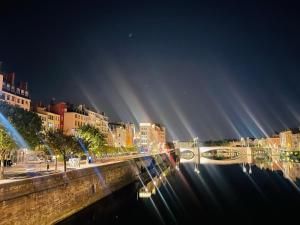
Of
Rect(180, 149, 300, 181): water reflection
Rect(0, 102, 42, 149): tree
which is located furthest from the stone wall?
Rect(180, 149, 300, 181): water reflection

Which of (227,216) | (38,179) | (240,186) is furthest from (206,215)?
(240,186)

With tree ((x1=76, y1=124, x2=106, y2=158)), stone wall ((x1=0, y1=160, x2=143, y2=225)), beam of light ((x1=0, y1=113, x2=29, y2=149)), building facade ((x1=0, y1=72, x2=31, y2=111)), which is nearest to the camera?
stone wall ((x1=0, y1=160, x2=143, y2=225))

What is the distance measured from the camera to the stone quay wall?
19344 mm

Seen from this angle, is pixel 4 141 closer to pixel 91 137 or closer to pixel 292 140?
pixel 91 137

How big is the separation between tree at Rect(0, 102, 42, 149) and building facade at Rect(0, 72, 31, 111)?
32104mm

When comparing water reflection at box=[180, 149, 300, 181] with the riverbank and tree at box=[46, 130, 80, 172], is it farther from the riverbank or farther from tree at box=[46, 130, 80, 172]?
tree at box=[46, 130, 80, 172]

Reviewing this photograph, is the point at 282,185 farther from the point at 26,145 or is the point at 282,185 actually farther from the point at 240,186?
the point at 26,145

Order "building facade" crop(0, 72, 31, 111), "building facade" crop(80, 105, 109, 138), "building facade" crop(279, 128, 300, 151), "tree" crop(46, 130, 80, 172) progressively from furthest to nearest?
1. "building facade" crop(279, 128, 300, 151)
2. "building facade" crop(80, 105, 109, 138)
3. "building facade" crop(0, 72, 31, 111)
4. "tree" crop(46, 130, 80, 172)

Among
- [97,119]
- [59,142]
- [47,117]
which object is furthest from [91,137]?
[97,119]

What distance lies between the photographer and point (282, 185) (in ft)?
192

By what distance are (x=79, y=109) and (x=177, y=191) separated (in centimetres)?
6462

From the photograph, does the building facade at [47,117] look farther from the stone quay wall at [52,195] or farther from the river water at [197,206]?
the stone quay wall at [52,195]

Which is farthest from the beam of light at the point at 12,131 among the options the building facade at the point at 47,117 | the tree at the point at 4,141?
the building facade at the point at 47,117

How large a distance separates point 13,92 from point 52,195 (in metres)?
51.4
